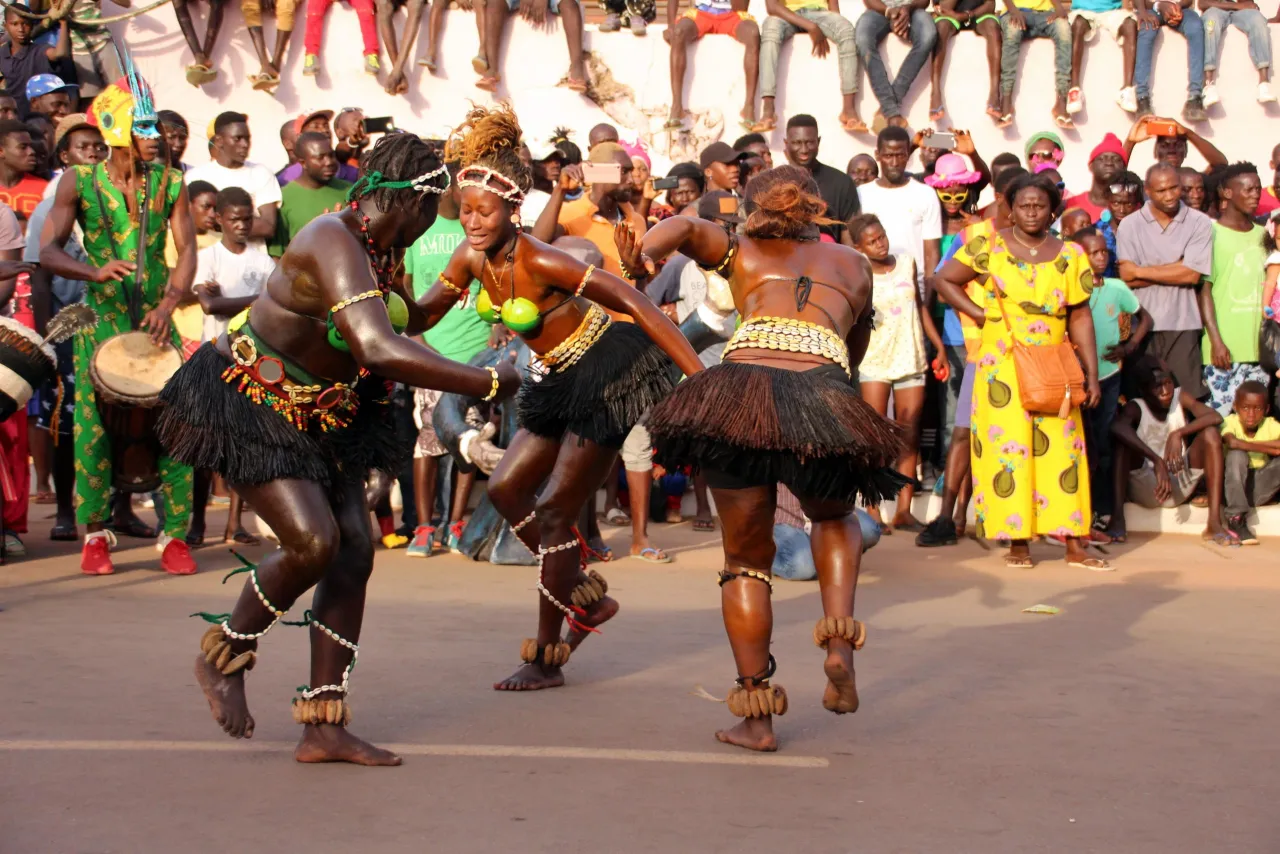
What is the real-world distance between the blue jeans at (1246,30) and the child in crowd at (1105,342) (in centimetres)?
490

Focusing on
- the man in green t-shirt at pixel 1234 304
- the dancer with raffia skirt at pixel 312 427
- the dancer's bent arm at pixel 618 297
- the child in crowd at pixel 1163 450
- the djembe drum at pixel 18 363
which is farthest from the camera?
the man in green t-shirt at pixel 1234 304

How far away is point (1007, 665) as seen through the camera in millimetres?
6363

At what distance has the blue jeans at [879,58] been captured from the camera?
13992mm

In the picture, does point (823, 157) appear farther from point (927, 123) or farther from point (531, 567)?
point (531, 567)

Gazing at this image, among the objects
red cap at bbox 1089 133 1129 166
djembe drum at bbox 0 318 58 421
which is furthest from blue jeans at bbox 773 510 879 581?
red cap at bbox 1089 133 1129 166

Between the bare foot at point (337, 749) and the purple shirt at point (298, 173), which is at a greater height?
the purple shirt at point (298, 173)

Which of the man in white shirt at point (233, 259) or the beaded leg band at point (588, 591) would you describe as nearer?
the beaded leg band at point (588, 591)

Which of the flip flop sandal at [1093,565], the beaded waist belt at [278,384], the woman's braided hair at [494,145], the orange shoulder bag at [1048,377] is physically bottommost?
the flip flop sandal at [1093,565]

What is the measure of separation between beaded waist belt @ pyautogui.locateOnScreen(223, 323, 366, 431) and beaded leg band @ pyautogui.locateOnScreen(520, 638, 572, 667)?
4.74 feet

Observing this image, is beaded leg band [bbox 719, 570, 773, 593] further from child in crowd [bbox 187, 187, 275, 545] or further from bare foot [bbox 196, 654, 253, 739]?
child in crowd [bbox 187, 187, 275, 545]

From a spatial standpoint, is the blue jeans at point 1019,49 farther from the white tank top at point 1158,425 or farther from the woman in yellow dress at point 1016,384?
the woman in yellow dress at point 1016,384

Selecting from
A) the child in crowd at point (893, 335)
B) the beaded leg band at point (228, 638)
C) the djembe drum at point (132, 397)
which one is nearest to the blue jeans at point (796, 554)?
the child in crowd at point (893, 335)

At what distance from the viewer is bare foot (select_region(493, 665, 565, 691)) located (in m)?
5.83

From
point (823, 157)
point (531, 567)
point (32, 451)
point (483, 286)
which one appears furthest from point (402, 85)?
point (483, 286)
